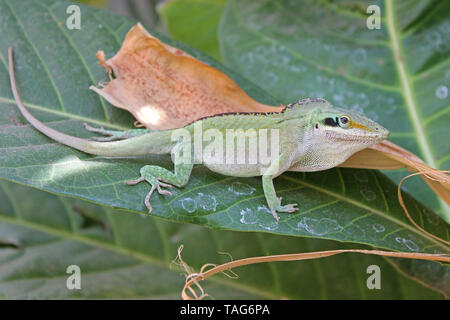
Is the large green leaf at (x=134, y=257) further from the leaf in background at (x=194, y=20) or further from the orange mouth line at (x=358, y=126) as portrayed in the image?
the leaf in background at (x=194, y=20)

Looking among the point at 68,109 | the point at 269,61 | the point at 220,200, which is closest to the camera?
the point at 220,200

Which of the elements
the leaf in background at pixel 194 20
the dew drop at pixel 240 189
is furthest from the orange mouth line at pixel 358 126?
the leaf in background at pixel 194 20

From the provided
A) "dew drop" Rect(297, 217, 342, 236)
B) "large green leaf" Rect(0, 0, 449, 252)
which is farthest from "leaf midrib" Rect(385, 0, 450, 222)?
"dew drop" Rect(297, 217, 342, 236)

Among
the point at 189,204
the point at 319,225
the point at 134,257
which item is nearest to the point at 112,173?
the point at 189,204

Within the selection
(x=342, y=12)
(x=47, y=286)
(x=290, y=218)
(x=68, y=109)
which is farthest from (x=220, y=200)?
(x=342, y=12)

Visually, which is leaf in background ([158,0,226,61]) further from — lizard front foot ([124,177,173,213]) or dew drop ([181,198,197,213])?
dew drop ([181,198,197,213])

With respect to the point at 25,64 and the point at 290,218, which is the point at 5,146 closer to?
the point at 25,64
